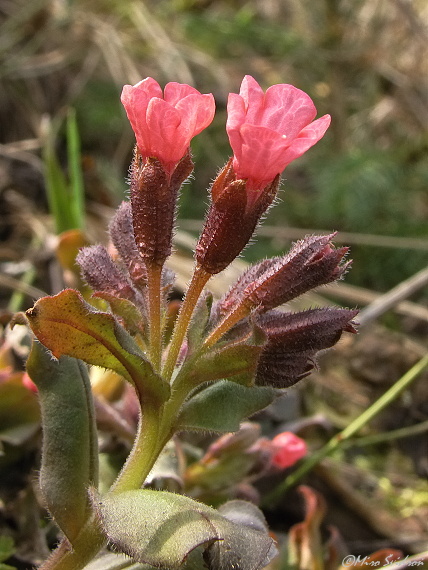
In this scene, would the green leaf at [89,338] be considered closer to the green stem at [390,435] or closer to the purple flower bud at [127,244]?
the purple flower bud at [127,244]

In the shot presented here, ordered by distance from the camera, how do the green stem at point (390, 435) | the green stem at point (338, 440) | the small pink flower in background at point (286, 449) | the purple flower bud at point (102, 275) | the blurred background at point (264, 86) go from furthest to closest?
A: the blurred background at point (264, 86) → the green stem at point (390, 435) → the green stem at point (338, 440) → the small pink flower in background at point (286, 449) → the purple flower bud at point (102, 275)

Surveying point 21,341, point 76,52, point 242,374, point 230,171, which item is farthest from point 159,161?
point 76,52

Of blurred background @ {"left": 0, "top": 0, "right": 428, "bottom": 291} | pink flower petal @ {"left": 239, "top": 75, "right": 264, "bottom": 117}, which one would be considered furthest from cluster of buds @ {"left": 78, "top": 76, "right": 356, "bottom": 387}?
blurred background @ {"left": 0, "top": 0, "right": 428, "bottom": 291}

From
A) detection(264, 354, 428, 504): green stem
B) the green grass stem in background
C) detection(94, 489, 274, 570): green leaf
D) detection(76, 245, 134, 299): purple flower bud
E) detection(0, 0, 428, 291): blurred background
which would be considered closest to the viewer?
detection(94, 489, 274, 570): green leaf

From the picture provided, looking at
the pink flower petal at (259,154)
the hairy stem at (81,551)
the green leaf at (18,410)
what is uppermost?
the pink flower petal at (259,154)

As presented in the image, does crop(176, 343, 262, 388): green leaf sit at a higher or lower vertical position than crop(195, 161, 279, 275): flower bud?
lower

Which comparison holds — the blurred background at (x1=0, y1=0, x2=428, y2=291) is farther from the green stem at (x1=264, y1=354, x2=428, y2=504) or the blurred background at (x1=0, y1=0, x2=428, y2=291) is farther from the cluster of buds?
the cluster of buds

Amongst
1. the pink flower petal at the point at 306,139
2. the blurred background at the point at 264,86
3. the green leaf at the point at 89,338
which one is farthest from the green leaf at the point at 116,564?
the blurred background at the point at 264,86
